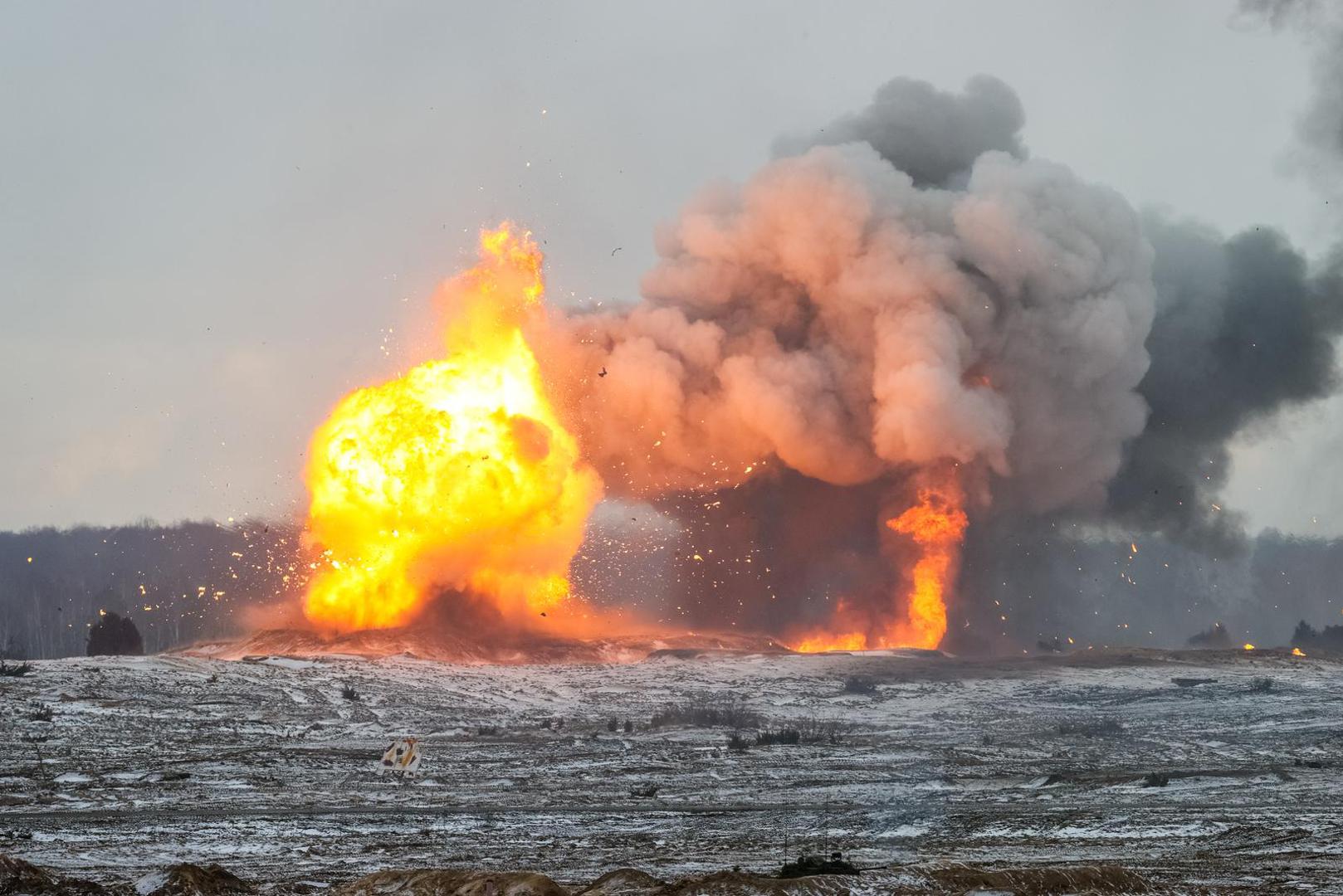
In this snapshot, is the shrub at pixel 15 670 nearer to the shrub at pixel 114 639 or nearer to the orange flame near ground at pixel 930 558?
the shrub at pixel 114 639

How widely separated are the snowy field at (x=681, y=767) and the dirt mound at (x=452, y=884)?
4641 mm

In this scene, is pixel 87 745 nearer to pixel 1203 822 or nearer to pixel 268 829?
pixel 268 829

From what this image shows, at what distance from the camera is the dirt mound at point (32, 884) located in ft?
76.9

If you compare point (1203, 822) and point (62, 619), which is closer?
point (1203, 822)

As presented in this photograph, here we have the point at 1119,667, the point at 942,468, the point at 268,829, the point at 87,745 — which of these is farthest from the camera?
the point at 942,468

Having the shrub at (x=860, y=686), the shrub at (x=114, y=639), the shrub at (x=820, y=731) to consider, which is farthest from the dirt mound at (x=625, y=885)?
the shrub at (x=114, y=639)

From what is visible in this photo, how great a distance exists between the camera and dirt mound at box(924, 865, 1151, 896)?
20.8m

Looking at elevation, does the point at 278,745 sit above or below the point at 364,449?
below

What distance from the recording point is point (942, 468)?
300 feet

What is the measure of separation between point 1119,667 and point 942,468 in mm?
17304

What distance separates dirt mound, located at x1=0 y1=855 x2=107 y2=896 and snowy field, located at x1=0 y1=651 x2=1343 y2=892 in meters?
2.80

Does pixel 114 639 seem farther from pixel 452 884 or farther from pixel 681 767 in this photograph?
pixel 452 884

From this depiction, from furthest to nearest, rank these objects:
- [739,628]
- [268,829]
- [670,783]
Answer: [739,628]
[670,783]
[268,829]

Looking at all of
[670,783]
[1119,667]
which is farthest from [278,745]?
[1119,667]
